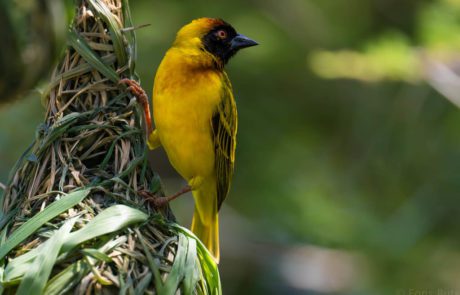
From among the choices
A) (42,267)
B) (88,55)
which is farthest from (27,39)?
(88,55)

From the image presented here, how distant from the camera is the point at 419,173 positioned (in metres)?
9.41

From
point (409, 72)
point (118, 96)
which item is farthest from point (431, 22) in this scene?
point (118, 96)

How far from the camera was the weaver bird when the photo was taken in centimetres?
396

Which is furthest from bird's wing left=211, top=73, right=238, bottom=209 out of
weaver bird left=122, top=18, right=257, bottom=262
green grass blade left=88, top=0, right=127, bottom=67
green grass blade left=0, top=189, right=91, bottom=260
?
green grass blade left=0, top=189, right=91, bottom=260

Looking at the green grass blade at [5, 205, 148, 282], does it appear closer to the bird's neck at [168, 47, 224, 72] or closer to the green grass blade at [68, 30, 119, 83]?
the green grass blade at [68, 30, 119, 83]

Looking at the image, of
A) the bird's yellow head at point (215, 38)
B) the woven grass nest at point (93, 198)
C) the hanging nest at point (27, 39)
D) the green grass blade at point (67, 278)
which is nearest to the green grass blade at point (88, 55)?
the woven grass nest at point (93, 198)

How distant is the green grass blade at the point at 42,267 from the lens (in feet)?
8.92

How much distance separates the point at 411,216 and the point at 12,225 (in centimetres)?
648

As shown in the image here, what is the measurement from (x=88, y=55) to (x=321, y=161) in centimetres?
697

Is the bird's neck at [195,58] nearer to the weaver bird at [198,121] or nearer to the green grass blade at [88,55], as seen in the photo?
the weaver bird at [198,121]

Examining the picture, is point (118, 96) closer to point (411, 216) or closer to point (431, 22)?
point (431, 22)

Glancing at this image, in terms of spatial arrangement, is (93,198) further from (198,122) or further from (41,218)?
(198,122)

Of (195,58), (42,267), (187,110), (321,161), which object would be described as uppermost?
(195,58)

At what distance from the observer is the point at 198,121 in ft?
13.3
